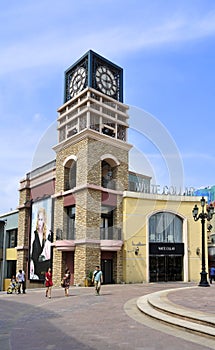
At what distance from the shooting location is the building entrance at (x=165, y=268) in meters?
31.0

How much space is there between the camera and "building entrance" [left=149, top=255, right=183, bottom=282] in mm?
31000

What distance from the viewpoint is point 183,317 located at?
10.6 metres

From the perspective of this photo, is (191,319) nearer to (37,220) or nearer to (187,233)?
(187,233)

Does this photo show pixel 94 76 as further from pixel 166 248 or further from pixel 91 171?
pixel 166 248

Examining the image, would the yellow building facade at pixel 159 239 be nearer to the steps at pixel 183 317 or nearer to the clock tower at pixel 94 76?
the clock tower at pixel 94 76

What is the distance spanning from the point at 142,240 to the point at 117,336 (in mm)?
22272

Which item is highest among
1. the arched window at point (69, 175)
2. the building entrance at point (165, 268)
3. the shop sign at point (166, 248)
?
the arched window at point (69, 175)

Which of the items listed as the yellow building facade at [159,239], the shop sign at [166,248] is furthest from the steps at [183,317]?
the shop sign at [166,248]

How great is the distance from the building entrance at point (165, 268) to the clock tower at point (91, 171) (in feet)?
10.3

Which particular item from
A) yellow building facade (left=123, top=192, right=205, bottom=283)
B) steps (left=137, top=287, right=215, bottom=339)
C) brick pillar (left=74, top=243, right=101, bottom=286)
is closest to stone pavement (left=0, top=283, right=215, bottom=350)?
steps (left=137, top=287, right=215, bottom=339)

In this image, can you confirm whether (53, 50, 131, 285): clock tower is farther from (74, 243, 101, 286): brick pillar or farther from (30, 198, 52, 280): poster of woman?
(30, 198, 52, 280): poster of woman

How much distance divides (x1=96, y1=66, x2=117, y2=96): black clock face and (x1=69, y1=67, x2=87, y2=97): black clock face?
4.09ft

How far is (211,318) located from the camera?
992 centimetres

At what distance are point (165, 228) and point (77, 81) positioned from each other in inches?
576
